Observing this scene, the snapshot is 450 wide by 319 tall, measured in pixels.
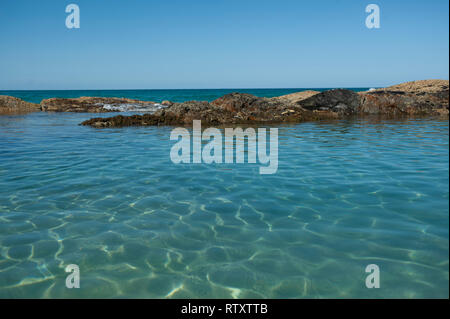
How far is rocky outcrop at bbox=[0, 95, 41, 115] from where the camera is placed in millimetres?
29084

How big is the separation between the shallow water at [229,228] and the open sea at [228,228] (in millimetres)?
18

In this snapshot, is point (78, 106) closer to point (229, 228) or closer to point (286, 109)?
point (286, 109)

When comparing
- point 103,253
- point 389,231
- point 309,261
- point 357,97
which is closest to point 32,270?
point 103,253

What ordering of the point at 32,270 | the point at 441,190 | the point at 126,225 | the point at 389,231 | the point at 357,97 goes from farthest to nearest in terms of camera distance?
the point at 357,97, the point at 441,190, the point at 126,225, the point at 389,231, the point at 32,270

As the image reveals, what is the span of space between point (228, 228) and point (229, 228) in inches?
0.6

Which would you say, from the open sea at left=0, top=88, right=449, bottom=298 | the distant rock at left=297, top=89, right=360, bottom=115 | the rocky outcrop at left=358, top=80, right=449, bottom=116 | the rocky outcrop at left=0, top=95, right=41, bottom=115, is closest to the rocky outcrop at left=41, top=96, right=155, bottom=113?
the rocky outcrop at left=0, top=95, right=41, bottom=115

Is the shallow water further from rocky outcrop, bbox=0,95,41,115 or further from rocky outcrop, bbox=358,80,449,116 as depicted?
rocky outcrop, bbox=0,95,41,115

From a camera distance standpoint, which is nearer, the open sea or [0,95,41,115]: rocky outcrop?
the open sea

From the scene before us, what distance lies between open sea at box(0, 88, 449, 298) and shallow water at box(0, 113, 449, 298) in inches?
0.7

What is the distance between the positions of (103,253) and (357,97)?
2122cm

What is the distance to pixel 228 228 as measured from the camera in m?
4.59

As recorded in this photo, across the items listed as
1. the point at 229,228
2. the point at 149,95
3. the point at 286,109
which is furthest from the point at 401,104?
the point at 149,95
